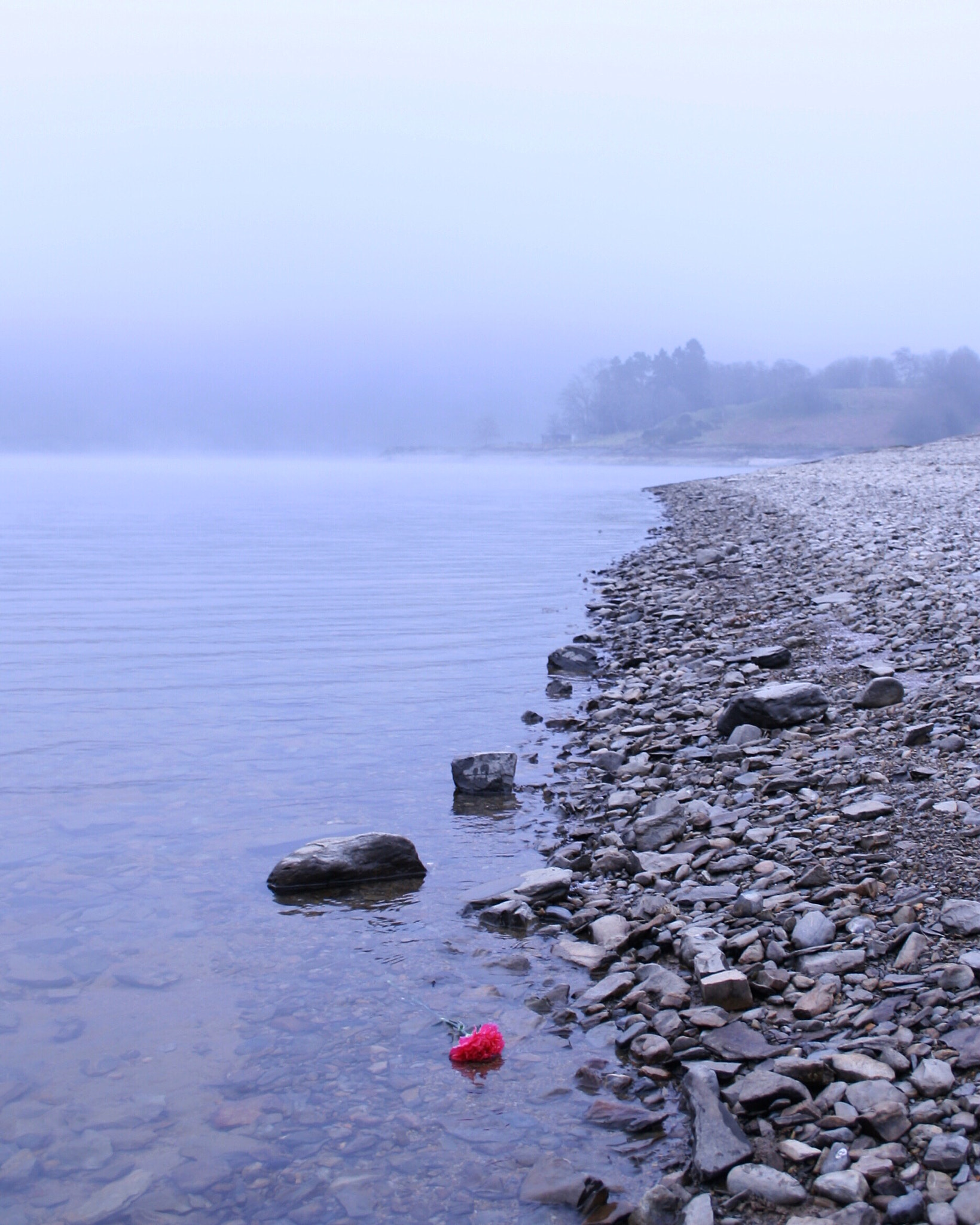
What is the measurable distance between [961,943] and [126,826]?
552cm

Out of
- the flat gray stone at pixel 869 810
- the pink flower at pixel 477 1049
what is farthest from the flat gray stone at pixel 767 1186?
the flat gray stone at pixel 869 810

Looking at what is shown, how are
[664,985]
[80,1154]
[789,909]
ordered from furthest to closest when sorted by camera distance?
[789,909]
[664,985]
[80,1154]

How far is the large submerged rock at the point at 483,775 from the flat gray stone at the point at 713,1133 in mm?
4154

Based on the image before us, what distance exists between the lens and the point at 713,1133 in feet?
11.7

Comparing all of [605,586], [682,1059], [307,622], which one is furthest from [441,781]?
[605,586]

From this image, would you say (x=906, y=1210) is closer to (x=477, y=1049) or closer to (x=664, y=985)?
(x=664, y=985)

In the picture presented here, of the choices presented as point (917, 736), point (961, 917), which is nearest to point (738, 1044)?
point (961, 917)

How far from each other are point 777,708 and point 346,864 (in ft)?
11.8

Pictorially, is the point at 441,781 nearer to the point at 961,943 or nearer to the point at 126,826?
the point at 126,826

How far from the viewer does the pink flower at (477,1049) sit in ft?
14.3

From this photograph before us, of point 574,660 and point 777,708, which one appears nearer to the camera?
point 777,708

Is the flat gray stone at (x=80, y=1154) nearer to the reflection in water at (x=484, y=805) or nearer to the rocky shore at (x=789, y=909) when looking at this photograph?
the rocky shore at (x=789, y=909)

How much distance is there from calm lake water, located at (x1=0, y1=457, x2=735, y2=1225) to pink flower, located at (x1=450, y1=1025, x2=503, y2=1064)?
0.07m

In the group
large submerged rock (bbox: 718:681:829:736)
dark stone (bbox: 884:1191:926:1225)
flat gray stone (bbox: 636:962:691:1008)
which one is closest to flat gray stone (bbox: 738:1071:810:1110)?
dark stone (bbox: 884:1191:926:1225)
